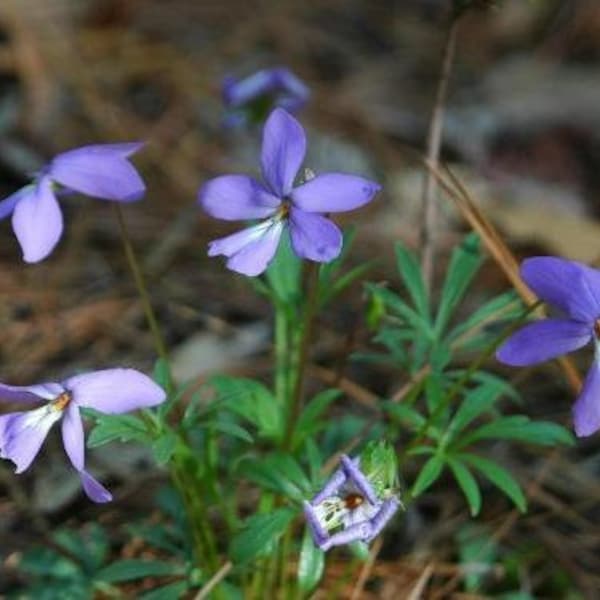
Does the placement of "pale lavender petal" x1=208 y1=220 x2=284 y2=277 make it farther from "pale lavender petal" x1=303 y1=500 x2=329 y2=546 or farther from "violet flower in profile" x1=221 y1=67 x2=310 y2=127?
"violet flower in profile" x1=221 y1=67 x2=310 y2=127

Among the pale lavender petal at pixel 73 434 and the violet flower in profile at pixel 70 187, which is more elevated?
the violet flower in profile at pixel 70 187

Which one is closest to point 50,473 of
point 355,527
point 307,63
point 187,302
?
point 187,302

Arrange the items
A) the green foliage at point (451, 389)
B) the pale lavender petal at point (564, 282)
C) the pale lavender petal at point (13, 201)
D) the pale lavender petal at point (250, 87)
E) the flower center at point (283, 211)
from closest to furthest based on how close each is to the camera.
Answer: the pale lavender petal at point (564, 282)
the flower center at point (283, 211)
the pale lavender petal at point (13, 201)
the green foliage at point (451, 389)
the pale lavender petal at point (250, 87)

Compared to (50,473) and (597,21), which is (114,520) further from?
(597,21)

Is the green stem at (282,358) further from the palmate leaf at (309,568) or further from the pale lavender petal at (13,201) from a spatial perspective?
the pale lavender petal at (13,201)

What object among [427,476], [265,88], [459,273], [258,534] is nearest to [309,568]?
[258,534]

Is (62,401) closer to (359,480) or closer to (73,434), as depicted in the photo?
(73,434)

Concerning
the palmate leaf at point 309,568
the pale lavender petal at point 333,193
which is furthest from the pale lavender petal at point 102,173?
the palmate leaf at point 309,568

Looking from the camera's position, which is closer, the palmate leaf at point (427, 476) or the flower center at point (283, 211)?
the flower center at point (283, 211)
